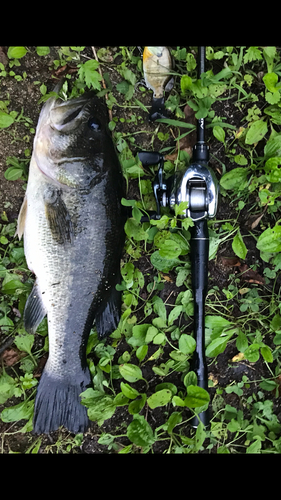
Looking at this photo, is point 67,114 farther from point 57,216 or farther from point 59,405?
point 59,405

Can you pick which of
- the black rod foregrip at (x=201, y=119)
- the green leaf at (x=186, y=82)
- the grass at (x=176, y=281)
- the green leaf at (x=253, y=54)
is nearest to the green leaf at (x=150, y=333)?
the grass at (x=176, y=281)

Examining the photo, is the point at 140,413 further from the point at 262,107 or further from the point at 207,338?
the point at 262,107

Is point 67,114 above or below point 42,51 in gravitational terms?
below

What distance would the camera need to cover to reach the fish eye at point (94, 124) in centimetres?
→ 175

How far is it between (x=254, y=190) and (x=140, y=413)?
153 centimetres

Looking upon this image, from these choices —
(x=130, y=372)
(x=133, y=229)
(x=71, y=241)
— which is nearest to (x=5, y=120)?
(x=71, y=241)

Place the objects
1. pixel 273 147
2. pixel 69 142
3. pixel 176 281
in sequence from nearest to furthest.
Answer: pixel 69 142 → pixel 273 147 → pixel 176 281

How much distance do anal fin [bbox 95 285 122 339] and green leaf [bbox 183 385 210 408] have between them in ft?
1.82

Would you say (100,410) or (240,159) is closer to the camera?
(100,410)

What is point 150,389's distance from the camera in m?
2.07

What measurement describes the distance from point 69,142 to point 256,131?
108 centimetres

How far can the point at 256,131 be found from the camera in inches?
78.0

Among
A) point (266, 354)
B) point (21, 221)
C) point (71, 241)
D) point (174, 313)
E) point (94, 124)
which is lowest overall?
point (266, 354)
